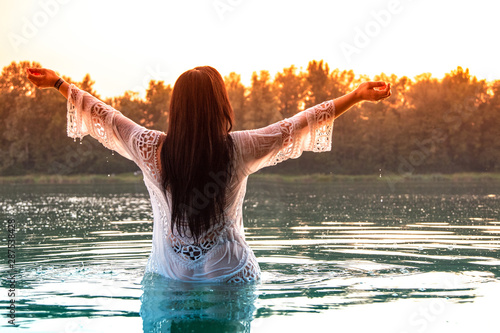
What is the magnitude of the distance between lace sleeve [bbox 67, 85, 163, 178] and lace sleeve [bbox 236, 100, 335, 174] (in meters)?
0.66

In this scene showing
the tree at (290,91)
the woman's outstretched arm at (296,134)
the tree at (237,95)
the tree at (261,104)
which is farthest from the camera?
the tree at (290,91)

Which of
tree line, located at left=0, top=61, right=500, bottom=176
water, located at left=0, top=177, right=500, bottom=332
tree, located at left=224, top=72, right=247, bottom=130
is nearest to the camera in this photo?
water, located at left=0, top=177, right=500, bottom=332

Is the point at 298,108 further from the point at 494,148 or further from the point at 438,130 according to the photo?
the point at 494,148

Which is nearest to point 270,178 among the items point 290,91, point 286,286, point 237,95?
point 237,95

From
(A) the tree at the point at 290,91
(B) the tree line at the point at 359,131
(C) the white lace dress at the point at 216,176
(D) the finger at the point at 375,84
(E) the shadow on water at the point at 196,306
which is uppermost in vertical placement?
(A) the tree at the point at 290,91

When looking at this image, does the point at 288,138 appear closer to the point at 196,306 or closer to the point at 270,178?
the point at 196,306

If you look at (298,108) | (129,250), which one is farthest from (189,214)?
(298,108)

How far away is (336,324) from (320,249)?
4.28 metres

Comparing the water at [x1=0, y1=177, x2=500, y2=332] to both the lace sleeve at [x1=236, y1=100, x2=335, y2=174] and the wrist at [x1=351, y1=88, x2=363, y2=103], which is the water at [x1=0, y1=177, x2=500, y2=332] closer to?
the lace sleeve at [x1=236, y1=100, x2=335, y2=174]

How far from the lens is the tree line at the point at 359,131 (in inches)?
2343

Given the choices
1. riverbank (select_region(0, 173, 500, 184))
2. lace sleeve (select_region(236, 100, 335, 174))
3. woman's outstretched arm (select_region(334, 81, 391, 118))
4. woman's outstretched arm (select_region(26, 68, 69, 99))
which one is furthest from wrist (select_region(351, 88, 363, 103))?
riverbank (select_region(0, 173, 500, 184))

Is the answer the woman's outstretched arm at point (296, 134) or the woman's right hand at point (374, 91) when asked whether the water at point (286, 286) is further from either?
the woman's right hand at point (374, 91)

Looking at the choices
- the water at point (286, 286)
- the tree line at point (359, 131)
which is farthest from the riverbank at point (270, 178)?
the water at point (286, 286)

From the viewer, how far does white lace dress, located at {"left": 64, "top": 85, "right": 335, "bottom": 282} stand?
14.6 feet
